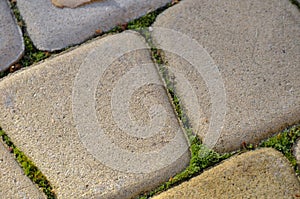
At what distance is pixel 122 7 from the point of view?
1577 millimetres

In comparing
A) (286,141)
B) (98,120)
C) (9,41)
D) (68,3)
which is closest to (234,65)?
(286,141)

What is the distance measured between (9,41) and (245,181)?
2.50 feet

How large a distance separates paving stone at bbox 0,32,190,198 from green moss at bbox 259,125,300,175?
0.75 feet

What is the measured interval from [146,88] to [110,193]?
1.00 ft

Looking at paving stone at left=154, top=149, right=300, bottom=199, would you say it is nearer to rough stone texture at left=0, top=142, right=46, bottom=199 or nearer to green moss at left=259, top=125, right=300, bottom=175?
green moss at left=259, top=125, right=300, bottom=175

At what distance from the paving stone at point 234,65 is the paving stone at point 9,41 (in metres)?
0.39

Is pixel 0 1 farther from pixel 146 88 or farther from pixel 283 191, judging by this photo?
pixel 283 191

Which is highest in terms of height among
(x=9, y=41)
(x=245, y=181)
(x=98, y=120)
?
(x=9, y=41)

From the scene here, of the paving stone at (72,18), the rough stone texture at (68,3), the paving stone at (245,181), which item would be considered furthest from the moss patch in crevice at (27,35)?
the paving stone at (245,181)

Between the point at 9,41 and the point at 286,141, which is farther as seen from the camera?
the point at 9,41

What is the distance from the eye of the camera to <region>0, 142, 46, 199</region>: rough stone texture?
4.43 feet

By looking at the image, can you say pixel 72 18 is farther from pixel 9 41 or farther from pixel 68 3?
pixel 9 41

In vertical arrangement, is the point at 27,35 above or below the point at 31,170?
above

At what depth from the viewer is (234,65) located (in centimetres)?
149
